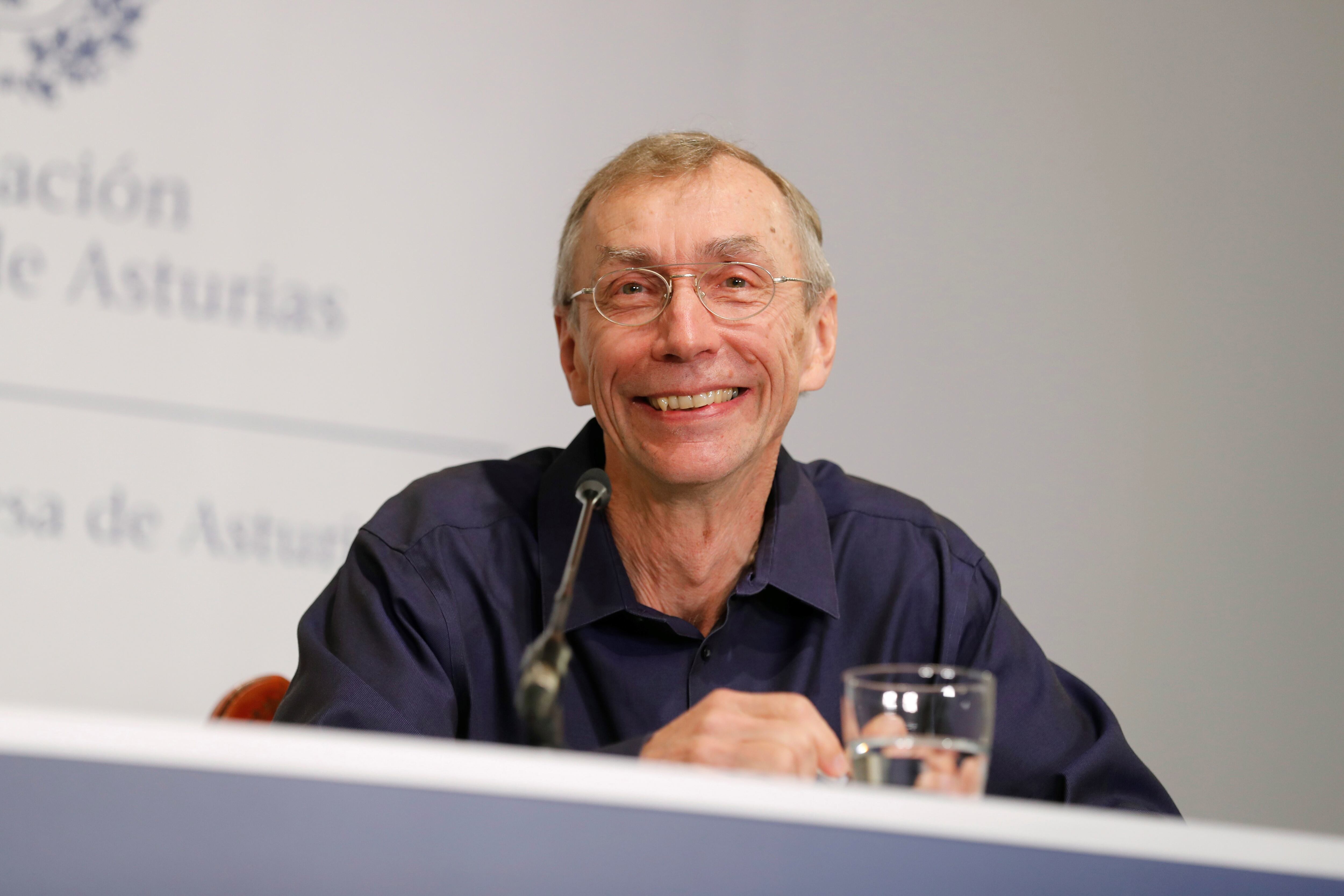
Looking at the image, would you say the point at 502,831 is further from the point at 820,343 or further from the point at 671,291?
the point at 820,343

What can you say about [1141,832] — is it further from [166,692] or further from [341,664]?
[166,692]

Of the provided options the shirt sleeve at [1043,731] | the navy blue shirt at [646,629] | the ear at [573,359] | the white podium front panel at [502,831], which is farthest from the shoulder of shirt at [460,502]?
the white podium front panel at [502,831]

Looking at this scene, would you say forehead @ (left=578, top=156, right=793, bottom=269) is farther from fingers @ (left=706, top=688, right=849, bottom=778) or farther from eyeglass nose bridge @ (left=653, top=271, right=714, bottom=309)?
fingers @ (left=706, top=688, right=849, bottom=778)

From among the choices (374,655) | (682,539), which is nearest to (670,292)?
(682,539)

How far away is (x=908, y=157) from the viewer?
11.0 ft

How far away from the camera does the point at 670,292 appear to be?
5.48 ft

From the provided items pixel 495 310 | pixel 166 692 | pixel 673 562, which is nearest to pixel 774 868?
pixel 673 562

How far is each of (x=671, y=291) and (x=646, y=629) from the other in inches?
17.2

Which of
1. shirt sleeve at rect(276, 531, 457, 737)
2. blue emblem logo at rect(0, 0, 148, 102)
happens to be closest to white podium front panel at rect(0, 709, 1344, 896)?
shirt sleeve at rect(276, 531, 457, 737)

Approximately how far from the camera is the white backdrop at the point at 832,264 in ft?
7.63

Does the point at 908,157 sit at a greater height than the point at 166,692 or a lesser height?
greater

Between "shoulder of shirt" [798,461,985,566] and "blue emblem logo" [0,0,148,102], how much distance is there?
153cm

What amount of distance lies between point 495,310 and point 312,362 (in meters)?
0.45

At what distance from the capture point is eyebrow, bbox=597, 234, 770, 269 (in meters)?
1.66
